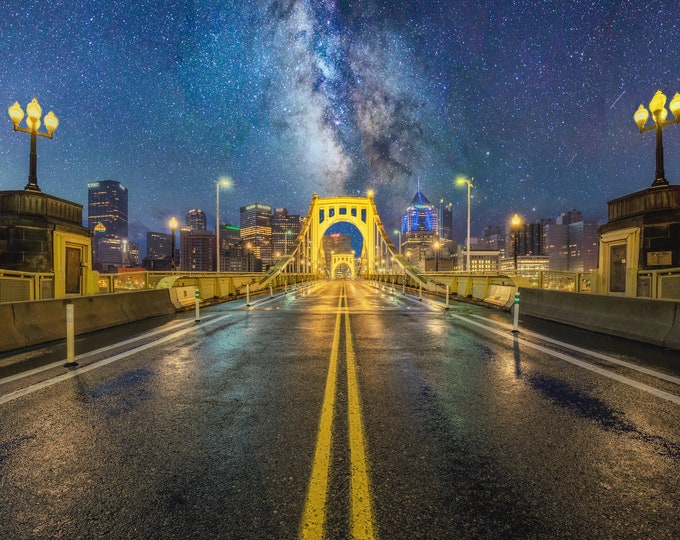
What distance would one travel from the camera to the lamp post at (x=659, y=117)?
13234 millimetres

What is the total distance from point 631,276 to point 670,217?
2.60 meters

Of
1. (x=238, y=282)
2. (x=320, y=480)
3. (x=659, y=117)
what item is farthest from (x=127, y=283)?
(x=659, y=117)

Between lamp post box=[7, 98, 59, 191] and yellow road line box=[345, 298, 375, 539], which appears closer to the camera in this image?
yellow road line box=[345, 298, 375, 539]

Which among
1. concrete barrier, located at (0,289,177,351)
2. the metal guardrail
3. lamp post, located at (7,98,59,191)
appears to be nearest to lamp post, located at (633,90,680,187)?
the metal guardrail

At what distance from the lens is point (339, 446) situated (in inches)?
127

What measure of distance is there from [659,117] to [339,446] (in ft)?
57.8

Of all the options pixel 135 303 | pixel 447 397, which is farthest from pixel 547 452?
pixel 135 303

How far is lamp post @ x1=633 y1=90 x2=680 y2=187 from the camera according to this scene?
1323 cm

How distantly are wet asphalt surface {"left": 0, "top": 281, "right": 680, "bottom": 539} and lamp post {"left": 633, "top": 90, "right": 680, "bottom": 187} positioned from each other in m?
11.4

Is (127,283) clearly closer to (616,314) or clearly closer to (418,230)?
(616,314)

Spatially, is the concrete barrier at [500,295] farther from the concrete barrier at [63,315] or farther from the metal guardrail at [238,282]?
the concrete barrier at [63,315]

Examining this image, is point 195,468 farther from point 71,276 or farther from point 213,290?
point 213,290

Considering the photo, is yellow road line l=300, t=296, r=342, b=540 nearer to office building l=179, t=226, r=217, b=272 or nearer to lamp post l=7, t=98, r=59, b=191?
lamp post l=7, t=98, r=59, b=191

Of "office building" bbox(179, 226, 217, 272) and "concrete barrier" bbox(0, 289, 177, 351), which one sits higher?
"office building" bbox(179, 226, 217, 272)
